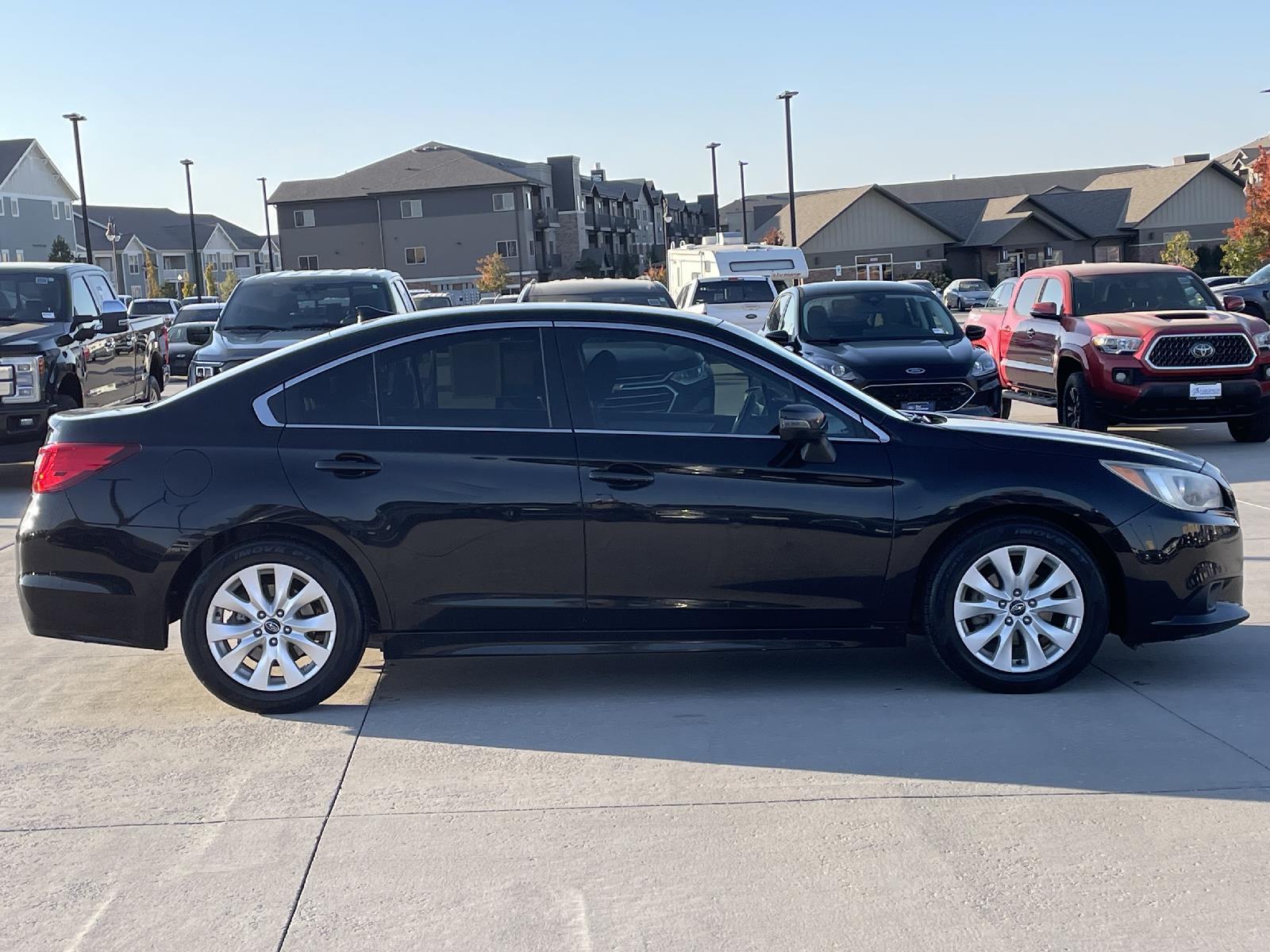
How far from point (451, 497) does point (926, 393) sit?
803 cm

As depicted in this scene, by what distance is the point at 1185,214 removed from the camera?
76062 millimetres

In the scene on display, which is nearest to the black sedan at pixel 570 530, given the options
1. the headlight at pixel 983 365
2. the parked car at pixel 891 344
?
the parked car at pixel 891 344

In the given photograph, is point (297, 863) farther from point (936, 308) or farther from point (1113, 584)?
point (936, 308)

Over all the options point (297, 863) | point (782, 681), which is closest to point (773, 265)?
point (782, 681)

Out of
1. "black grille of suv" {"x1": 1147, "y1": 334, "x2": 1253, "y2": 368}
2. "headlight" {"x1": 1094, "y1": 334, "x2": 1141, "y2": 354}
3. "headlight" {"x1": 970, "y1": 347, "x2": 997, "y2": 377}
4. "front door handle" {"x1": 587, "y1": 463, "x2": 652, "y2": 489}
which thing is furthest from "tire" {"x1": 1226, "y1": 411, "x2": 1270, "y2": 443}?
"front door handle" {"x1": 587, "y1": 463, "x2": 652, "y2": 489}

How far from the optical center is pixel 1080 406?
1369 centimetres

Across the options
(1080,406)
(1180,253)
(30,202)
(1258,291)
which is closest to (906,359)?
(1080,406)

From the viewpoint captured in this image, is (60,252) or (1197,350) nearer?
(1197,350)

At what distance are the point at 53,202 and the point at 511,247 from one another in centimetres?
2607

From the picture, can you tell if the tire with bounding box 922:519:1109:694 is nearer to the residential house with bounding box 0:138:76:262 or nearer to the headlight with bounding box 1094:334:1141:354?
the headlight with bounding box 1094:334:1141:354

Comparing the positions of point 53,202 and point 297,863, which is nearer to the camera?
point 297,863

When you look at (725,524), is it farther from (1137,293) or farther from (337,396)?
(1137,293)

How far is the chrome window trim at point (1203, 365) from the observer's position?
13.1 meters

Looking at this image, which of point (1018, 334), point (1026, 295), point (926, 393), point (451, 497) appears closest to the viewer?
point (451, 497)
